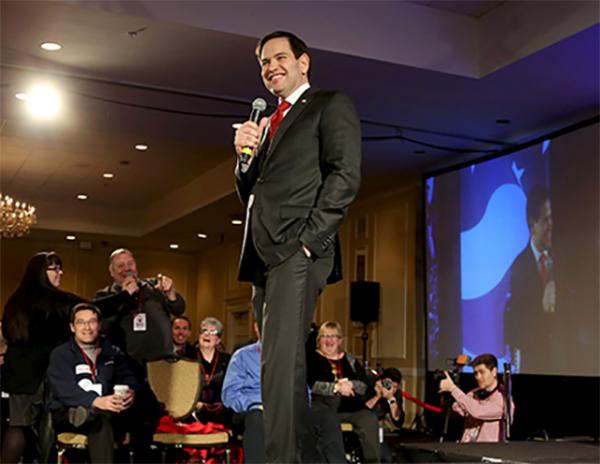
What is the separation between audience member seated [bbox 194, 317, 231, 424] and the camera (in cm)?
483

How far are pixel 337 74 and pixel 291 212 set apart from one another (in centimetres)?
387

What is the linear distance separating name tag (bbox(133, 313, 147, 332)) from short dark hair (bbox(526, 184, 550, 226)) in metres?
3.45

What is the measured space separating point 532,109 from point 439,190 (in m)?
1.69

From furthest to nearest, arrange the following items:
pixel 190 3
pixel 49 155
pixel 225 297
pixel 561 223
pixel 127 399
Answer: pixel 225 297 < pixel 49 155 < pixel 561 223 < pixel 190 3 < pixel 127 399

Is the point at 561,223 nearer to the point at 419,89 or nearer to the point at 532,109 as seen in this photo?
the point at 532,109

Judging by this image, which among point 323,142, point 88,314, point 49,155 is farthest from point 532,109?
point 49,155

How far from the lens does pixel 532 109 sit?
6.39m

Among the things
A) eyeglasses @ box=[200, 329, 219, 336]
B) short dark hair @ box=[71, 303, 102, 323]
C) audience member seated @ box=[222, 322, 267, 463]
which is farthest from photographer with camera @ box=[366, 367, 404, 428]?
short dark hair @ box=[71, 303, 102, 323]

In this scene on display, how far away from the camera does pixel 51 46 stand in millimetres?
5250

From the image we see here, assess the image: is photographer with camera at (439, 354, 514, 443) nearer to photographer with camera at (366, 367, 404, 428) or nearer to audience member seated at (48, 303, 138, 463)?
photographer with camera at (366, 367, 404, 428)

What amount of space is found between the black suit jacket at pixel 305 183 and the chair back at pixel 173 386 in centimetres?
274

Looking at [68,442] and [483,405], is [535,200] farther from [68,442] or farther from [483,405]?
[68,442]

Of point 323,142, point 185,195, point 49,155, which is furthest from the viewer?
point 185,195

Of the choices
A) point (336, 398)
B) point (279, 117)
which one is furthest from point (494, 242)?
point (279, 117)
